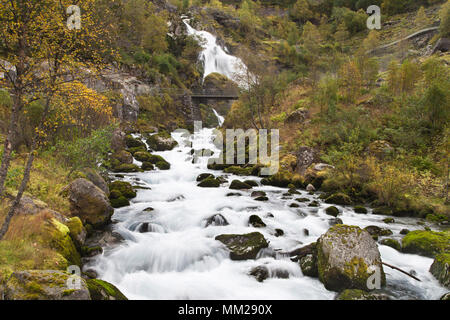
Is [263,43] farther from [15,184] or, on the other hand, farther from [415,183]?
[15,184]

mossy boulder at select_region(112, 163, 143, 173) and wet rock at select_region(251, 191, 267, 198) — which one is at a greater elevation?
mossy boulder at select_region(112, 163, 143, 173)

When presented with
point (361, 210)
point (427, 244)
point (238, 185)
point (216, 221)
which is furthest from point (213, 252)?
point (238, 185)

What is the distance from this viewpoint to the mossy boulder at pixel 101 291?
16.8 ft

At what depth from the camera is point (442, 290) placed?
22.1 ft

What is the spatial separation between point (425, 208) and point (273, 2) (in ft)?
355

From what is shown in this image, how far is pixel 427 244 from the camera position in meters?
8.66

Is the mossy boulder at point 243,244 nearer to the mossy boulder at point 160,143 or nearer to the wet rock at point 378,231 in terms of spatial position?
the wet rock at point 378,231

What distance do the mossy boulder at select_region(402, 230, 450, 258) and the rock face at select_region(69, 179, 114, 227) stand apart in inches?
416

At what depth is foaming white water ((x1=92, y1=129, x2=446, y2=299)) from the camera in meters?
7.02

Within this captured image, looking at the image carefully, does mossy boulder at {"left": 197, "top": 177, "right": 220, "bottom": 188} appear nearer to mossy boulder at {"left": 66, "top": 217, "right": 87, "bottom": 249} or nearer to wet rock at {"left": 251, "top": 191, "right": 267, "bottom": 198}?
wet rock at {"left": 251, "top": 191, "right": 267, "bottom": 198}

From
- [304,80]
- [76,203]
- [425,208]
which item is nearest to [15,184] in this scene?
[76,203]

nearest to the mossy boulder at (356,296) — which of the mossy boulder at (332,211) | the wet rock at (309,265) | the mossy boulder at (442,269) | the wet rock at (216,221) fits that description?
the wet rock at (309,265)

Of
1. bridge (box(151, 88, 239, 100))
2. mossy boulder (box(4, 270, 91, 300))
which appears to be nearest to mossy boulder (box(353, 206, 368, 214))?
mossy boulder (box(4, 270, 91, 300))
